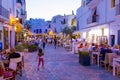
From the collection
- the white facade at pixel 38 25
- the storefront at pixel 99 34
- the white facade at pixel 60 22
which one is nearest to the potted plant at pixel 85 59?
the storefront at pixel 99 34

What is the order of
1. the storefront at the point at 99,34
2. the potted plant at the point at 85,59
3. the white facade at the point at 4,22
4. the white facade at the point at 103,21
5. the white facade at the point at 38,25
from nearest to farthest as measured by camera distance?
the potted plant at the point at 85,59, the white facade at the point at 103,21, the white facade at the point at 4,22, the storefront at the point at 99,34, the white facade at the point at 38,25

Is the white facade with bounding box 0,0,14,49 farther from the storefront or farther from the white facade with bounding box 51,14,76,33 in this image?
the white facade with bounding box 51,14,76,33

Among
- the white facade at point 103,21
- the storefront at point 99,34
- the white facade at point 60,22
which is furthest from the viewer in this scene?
the white facade at point 60,22

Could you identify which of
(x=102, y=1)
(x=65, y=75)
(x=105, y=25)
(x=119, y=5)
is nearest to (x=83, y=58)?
(x=65, y=75)

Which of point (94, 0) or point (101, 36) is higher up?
point (94, 0)

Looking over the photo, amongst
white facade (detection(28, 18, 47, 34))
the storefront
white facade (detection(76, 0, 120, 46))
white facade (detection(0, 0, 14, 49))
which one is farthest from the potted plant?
white facade (detection(28, 18, 47, 34))

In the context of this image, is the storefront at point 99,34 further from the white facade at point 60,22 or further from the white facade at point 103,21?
the white facade at point 60,22

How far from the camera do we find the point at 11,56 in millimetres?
11984

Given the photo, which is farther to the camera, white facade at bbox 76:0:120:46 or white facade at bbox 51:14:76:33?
white facade at bbox 51:14:76:33

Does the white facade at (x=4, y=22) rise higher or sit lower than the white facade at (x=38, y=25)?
lower

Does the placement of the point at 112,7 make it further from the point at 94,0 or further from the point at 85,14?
the point at 85,14

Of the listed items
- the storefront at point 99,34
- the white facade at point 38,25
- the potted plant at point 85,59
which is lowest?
the potted plant at point 85,59

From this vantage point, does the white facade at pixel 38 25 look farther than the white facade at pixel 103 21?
Yes

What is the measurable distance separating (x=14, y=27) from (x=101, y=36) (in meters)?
10.5
